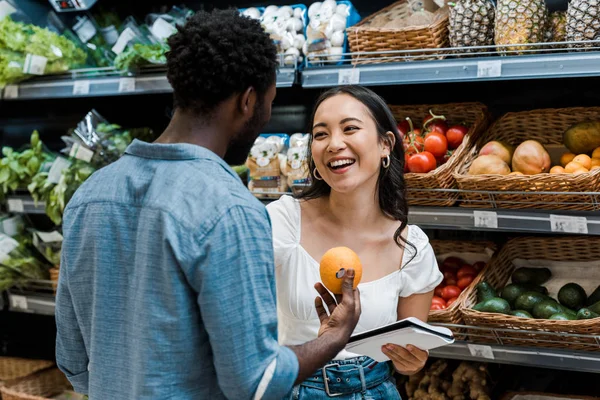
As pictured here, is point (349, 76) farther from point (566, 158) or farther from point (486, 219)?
point (566, 158)

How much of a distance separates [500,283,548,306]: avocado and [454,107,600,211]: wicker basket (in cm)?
35

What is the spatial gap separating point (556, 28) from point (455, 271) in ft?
3.28

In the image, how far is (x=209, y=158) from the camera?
1.20m

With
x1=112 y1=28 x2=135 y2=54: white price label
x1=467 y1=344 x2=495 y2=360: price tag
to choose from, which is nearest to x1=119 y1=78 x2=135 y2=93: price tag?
x1=112 y1=28 x2=135 y2=54: white price label

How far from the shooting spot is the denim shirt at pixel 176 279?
1109mm

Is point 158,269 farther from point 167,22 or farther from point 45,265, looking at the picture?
point 45,265

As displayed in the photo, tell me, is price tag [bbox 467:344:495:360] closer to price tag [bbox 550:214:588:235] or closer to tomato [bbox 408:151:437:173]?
price tag [bbox 550:214:588:235]

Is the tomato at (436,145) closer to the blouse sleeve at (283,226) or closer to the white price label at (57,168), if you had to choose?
the blouse sleeve at (283,226)

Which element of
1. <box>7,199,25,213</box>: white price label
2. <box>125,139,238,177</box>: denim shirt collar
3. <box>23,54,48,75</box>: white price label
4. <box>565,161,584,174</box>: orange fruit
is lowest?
<box>7,199,25,213</box>: white price label

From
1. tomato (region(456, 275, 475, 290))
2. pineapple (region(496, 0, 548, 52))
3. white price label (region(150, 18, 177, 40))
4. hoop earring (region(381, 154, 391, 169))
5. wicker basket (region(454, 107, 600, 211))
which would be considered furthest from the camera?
white price label (region(150, 18, 177, 40))

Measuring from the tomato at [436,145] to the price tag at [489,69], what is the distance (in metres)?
0.34

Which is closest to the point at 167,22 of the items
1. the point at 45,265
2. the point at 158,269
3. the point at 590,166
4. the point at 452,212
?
the point at 45,265

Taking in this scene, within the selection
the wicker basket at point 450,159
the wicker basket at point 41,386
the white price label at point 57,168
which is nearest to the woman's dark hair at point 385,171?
the wicker basket at point 450,159

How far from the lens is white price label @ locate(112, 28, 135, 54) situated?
305cm
